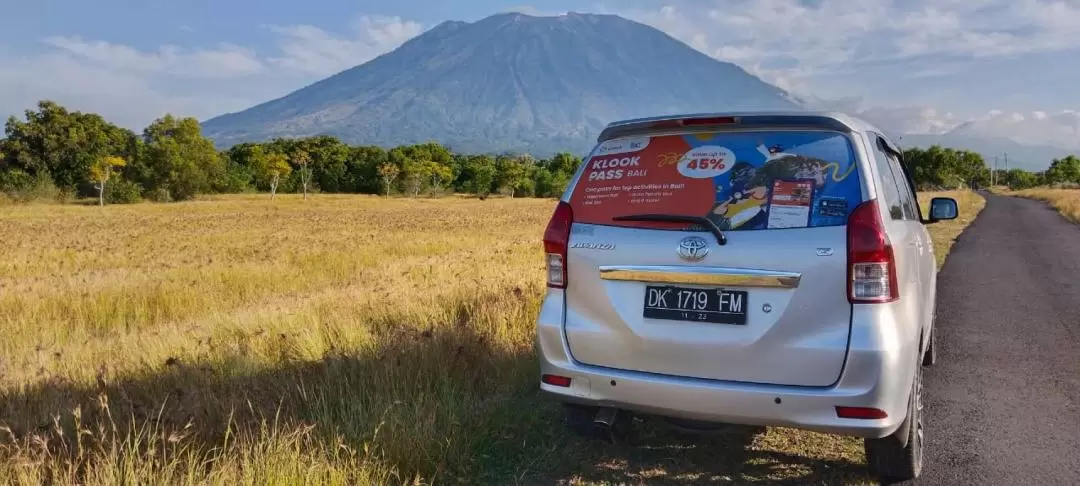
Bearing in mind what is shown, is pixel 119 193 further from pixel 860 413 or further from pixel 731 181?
pixel 860 413

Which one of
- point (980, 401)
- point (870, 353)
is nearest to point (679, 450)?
point (870, 353)

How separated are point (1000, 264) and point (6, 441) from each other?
13.5 metres

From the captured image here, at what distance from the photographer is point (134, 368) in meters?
4.98

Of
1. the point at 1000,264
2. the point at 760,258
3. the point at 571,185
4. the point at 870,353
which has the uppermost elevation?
the point at 571,185

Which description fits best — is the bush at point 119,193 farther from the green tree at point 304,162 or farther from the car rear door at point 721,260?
the car rear door at point 721,260

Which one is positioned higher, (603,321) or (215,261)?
(603,321)

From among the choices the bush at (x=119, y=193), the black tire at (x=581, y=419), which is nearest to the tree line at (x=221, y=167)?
the bush at (x=119, y=193)

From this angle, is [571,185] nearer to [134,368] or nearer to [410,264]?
[134,368]

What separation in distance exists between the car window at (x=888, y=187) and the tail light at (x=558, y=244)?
4.66ft

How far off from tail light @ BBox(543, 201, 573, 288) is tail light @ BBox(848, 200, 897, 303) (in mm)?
1251

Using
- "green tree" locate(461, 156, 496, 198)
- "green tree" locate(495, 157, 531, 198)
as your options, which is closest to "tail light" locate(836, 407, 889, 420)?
"green tree" locate(461, 156, 496, 198)

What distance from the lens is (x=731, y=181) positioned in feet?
9.88

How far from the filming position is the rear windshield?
9.45 feet

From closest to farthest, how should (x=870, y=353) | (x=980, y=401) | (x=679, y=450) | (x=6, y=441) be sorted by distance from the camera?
(x=870, y=353)
(x=6, y=441)
(x=679, y=450)
(x=980, y=401)
